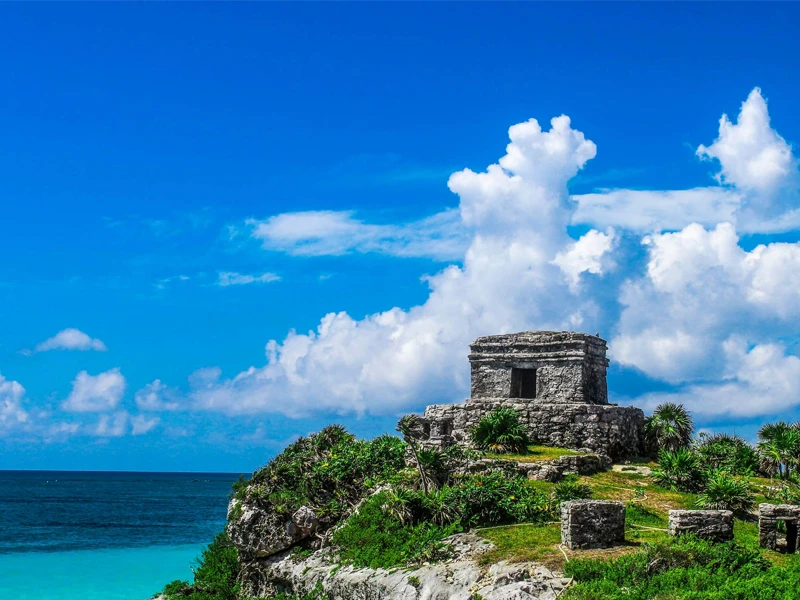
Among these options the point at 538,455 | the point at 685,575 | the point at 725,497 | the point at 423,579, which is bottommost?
the point at 423,579

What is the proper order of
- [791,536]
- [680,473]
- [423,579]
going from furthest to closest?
1. [680,473]
2. [791,536]
3. [423,579]

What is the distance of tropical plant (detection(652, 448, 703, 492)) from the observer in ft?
63.5

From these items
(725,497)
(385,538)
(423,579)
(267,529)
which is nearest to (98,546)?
(267,529)

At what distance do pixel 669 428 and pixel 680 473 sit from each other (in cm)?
487

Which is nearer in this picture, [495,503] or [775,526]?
[775,526]

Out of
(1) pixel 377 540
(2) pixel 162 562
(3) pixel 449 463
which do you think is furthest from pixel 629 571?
(2) pixel 162 562

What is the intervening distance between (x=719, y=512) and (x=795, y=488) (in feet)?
26.3

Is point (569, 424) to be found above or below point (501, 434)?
above

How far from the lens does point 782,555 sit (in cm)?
1355

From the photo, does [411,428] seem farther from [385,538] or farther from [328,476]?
[385,538]

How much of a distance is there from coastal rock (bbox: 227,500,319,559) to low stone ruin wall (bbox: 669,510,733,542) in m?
7.82

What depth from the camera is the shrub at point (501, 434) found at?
850 inches

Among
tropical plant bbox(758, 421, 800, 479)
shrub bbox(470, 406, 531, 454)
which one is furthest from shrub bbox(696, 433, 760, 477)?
shrub bbox(470, 406, 531, 454)

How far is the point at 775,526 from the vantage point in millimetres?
14016
